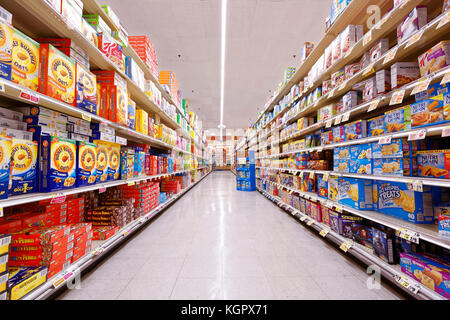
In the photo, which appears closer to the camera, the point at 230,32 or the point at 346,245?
the point at 346,245

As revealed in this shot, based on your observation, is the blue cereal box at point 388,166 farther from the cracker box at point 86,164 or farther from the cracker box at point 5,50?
the cracker box at point 5,50

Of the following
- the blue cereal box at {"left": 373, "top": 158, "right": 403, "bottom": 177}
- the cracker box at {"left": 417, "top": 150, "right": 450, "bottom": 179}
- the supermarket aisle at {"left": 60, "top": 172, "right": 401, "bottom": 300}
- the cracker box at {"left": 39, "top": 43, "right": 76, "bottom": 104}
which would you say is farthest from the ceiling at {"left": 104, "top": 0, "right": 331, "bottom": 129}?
the supermarket aisle at {"left": 60, "top": 172, "right": 401, "bottom": 300}

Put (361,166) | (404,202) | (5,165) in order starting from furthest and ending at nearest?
(361,166) < (404,202) < (5,165)

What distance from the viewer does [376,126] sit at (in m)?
1.70

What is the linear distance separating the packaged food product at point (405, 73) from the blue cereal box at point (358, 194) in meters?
0.88

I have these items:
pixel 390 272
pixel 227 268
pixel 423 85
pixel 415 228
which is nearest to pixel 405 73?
pixel 423 85

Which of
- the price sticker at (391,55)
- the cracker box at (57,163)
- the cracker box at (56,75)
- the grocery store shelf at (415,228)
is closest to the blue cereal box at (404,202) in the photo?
the grocery store shelf at (415,228)

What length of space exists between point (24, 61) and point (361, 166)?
2.64m

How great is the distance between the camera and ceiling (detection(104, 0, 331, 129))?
3.88 metres

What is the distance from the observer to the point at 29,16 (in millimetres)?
1338

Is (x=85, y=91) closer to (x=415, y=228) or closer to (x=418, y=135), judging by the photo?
(x=418, y=135)

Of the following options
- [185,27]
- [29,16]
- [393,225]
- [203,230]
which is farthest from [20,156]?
[185,27]

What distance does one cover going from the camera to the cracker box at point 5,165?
941mm

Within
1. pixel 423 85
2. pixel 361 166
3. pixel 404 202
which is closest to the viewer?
pixel 423 85
